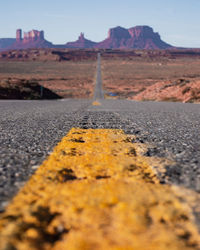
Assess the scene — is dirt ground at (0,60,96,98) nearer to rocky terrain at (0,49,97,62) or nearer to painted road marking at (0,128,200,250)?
painted road marking at (0,128,200,250)

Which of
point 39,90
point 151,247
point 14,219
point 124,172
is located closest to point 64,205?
point 14,219

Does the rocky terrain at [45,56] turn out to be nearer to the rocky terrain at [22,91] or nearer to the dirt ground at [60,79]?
the dirt ground at [60,79]

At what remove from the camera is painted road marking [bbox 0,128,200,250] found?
3.49 ft

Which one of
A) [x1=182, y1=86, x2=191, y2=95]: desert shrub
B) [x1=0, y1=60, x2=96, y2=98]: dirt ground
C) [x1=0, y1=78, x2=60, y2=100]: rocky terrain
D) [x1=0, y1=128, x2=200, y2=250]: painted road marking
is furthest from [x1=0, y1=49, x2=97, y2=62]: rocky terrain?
[x1=0, y1=128, x2=200, y2=250]: painted road marking

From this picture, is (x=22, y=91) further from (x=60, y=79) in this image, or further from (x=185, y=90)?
(x=60, y=79)

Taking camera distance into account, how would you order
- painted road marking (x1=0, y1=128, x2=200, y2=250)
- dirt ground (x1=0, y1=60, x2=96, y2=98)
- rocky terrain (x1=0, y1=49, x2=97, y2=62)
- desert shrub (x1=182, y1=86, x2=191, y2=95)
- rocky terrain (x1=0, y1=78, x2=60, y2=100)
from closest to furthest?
painted road marking (x1=0, y1=128, x2=200, y2=250) < desert shrub (x1=182, y1=86, x2=191, y2=95) < rocky terrain (x1=0, y1=78, x2=60, y2=100) < dirt ground (x1=0, y1=60, x2=96, y2=98) < rocky terrain (x1=0, y1=49, x2=97, y2=62)

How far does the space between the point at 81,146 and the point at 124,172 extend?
1.03 m

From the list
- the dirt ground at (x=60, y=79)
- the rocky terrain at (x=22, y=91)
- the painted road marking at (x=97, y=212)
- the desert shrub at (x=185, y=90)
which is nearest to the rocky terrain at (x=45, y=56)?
the dirt ground at (x=60, y=79)

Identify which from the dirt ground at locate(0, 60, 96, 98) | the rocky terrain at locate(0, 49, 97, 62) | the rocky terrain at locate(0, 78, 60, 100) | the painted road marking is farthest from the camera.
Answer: the rocky terrain at locate(0, 49, 97, 62)

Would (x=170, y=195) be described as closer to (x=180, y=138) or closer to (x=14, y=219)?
(x=14, y=219)

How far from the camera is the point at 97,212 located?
1.30m

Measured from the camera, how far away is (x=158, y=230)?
1155mm

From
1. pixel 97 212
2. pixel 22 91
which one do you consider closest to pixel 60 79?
pixel 22 91

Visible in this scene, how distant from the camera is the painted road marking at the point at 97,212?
3.49 feet
